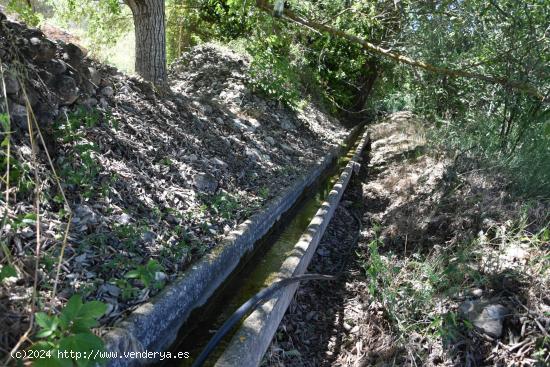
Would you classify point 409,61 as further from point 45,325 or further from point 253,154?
point 45,325

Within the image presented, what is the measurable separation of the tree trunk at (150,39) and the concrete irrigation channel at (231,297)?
2.41m

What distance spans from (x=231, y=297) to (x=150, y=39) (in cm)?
366

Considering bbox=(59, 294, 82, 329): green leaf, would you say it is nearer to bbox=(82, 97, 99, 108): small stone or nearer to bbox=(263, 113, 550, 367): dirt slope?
bbox=(263, 113, 550, 367): dirt slope

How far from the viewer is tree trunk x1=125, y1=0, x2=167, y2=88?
16.0 ft

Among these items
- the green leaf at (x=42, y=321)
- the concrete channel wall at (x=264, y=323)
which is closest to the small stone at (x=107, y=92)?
the concrete channel wall at (x=264, y=323)

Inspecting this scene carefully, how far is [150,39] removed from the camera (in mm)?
4977

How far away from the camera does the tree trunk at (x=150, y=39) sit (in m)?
4.89

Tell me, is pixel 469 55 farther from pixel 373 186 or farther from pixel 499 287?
pixel 499 287

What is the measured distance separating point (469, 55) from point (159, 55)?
4763mm

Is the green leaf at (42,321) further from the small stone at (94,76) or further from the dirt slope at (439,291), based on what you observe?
the small stone at (94,76)

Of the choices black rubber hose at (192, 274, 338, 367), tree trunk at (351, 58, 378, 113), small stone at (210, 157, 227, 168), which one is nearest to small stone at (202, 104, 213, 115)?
small stone at (210, 157, 227, 168)

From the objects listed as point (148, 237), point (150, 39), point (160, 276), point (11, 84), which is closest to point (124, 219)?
point (148, 237)

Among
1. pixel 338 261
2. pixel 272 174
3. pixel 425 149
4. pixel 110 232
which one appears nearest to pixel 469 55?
pixel 425 149

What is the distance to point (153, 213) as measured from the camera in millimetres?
3010
